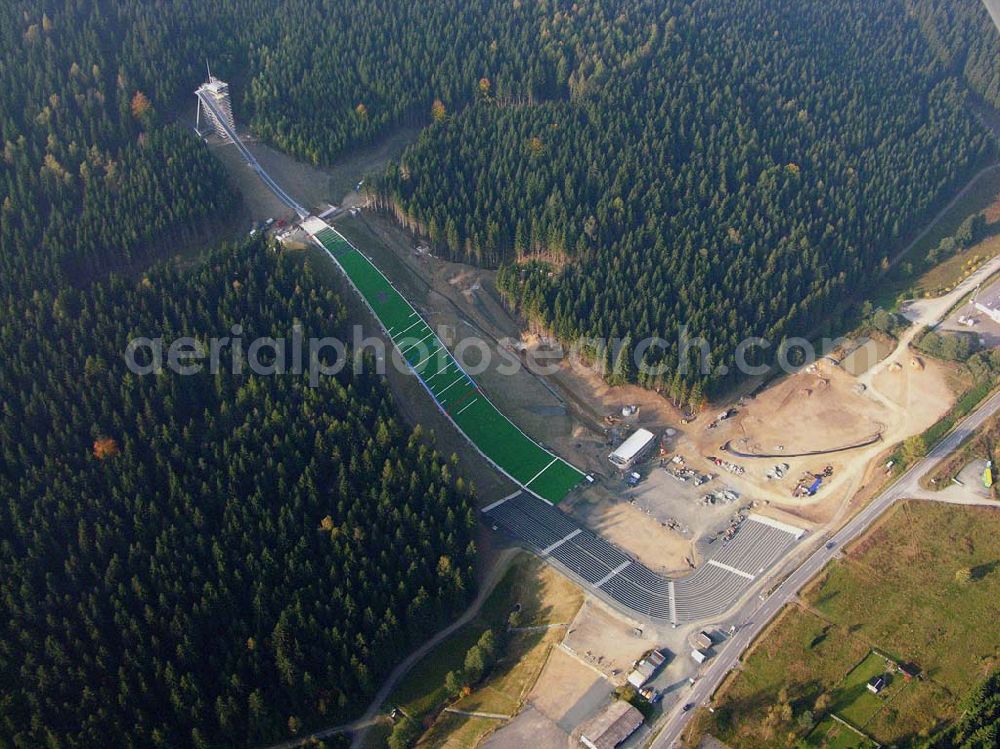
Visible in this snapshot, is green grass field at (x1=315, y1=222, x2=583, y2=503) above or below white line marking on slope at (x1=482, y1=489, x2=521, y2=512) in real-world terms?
above

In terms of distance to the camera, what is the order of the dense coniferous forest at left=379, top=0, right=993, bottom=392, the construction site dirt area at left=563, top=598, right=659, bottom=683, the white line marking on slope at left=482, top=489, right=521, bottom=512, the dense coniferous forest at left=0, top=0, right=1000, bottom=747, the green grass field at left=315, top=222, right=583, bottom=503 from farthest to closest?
1. the dense coniferous forest at left=379, top=0, right=993, bottom=392
2. the green grass field at left=315, top=222, right=583, bottom=503
3. the white line marking on slope at left=482, top=489, right=521, bottom=512
4. the construction site dirt area at left=563, top=598, right=659, bottom=683
5. the dense coniferous forest at left=0, top=0, right=1000, bottom=747

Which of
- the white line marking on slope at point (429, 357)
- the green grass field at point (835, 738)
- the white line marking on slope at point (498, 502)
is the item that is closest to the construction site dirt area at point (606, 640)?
the green grass field at point (835, 738)

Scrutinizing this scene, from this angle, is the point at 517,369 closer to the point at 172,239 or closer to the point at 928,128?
the point at 172,239

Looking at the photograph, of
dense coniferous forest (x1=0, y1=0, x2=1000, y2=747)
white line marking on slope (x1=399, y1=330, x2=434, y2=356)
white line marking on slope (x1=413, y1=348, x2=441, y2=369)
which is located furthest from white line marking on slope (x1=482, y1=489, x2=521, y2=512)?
white line marking on slope (x1=399, y1=330, x2=434, y2=356)

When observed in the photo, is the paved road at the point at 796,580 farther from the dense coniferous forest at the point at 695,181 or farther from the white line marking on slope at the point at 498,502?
the white line marking on slope at the point at 498,502

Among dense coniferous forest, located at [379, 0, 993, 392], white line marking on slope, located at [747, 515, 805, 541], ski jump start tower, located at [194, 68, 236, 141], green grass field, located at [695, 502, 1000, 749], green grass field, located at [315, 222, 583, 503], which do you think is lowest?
green grass field, located at [695, 502, 1000, 749]

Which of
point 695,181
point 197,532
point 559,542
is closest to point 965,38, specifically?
point 695,181

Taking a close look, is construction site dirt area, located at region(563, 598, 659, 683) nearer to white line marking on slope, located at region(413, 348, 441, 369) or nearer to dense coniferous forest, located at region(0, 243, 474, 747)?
dense coniferous forest, located at region(0, 243, 474, 747)

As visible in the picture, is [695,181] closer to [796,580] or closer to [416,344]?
[416,344]
